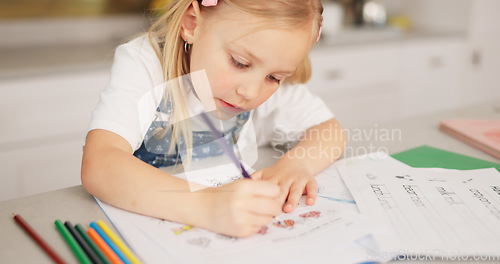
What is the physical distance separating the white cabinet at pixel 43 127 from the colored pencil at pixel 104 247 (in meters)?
1.12

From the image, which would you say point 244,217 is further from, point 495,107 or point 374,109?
point 374,109

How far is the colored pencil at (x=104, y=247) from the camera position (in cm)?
47

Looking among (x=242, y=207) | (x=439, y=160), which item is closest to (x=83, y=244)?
(x=242, y=207)

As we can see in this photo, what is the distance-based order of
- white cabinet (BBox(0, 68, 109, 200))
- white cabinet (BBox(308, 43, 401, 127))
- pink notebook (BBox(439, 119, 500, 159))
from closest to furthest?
pink notebook (BBox(439, 119, 500, 159)) < white cabinet (BBox(0, 68, 109, 200)) < white cabinet (BBox(308, 43, 401, 127))

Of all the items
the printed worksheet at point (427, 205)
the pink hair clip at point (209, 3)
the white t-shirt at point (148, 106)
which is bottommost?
the printed worksheet at point (427, 205)

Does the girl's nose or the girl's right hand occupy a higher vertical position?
the girl's nose

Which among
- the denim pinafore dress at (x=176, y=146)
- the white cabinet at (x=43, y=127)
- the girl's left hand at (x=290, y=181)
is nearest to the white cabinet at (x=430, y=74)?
the white cabinet at (x=43, y=127)

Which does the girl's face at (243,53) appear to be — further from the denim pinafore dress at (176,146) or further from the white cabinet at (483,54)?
the white cabinet at (483,54)

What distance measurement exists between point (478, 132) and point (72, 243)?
0.77 m

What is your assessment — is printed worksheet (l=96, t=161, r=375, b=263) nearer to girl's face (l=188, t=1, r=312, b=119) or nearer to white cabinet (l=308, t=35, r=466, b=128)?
girl's face (l=188, t=1, r=312, b=119)

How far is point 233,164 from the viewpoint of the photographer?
29.7 inches

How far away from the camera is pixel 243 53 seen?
66cm

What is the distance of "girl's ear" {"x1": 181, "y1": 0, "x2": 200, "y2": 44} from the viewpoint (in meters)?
0.73

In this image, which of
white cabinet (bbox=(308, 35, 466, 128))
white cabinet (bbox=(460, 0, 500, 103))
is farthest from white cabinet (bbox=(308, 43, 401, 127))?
white cabinet (bbox=(460, 0, 500, 103))
